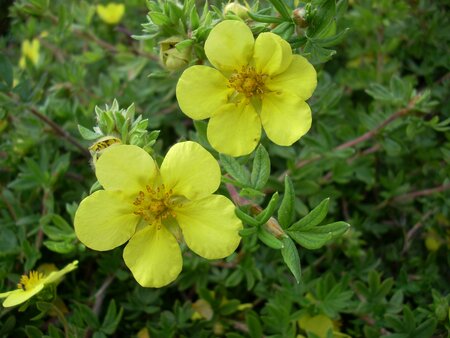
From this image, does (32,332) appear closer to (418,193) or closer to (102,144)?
(102,144)

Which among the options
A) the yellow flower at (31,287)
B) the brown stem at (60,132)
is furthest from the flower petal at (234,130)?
the brown stem at (60,132)

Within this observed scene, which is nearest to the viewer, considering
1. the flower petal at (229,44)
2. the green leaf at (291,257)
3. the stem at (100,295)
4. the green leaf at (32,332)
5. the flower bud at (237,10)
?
the green leaf at (291,257)

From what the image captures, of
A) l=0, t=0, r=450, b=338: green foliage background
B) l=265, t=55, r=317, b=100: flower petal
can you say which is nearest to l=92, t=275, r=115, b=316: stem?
l=0, t=0, r=450, b=338: green foliage background

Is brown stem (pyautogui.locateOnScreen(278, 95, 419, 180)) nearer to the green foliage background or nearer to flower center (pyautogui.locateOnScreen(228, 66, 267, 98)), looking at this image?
the green foliage background

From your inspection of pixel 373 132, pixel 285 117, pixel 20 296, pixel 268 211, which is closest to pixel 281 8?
pixel 285 117

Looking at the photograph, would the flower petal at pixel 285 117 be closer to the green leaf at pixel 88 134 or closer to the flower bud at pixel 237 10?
the flower bud at pixel 237 10
